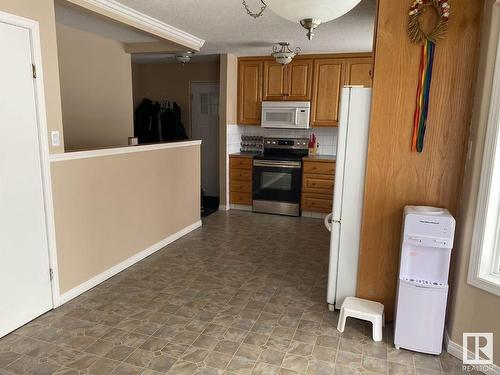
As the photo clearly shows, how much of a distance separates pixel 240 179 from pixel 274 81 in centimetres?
158

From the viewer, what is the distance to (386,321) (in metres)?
2.66

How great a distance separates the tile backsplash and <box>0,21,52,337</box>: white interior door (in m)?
3.43

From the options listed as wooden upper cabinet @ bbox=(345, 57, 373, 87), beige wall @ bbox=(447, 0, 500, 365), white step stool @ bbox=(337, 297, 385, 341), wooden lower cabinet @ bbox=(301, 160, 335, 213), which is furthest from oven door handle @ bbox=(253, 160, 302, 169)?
beige wall @ bbox=(447, 0, 500, 365)

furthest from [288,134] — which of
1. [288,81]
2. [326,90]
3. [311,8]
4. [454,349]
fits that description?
[311,8]

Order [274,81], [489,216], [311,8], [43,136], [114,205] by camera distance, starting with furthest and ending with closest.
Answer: [274,81] → [114,205] → [43,136] → [489,216] → [311,8]

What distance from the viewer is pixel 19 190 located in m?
2.42

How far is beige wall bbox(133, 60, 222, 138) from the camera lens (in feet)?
20.3

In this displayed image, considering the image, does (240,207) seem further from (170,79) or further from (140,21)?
(140,21)

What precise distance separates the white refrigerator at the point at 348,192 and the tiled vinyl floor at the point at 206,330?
0.94 ft

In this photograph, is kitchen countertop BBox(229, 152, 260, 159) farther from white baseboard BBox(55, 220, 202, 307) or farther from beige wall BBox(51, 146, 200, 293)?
white baseboard BBox(55, 220, 202, 307)

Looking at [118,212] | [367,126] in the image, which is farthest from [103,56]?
[367,126]

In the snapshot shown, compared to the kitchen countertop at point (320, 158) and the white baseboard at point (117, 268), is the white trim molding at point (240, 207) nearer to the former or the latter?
the kitchen countertop at point (320, 158)

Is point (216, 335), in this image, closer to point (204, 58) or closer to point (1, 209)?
point (1, 209)

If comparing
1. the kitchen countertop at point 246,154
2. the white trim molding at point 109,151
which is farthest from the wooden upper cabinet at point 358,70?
the white trim molding at point 109,151
